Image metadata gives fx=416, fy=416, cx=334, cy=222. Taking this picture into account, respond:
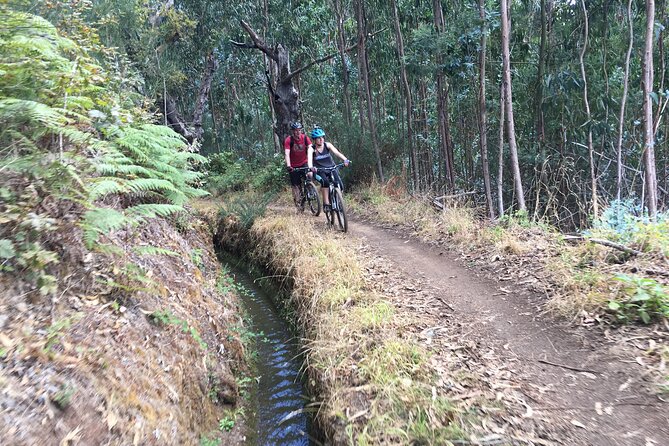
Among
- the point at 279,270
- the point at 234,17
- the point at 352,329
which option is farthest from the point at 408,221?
the point at 234,17

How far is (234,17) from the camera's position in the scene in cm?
1372

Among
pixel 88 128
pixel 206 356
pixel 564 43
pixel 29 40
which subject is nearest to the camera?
pixel 29 40

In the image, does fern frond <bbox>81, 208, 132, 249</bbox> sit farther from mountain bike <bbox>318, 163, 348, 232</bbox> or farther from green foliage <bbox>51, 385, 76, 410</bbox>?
mountain bike <bbox>318, 163, 348, 232</bbox>

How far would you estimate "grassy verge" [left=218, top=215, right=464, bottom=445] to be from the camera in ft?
8.21

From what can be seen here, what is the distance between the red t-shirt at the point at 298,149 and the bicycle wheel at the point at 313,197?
1.49 feet

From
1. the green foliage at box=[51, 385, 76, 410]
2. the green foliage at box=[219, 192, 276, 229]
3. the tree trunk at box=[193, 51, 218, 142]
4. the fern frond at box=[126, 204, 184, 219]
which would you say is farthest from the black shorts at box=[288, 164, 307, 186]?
the tree trunk at box=[193, 51, 218, 142]

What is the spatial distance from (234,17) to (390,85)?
19.0ft

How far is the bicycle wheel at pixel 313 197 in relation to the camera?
25.5ft

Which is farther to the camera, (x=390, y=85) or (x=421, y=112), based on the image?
(x=390, y=85)

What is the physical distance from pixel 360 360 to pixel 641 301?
7.21ft

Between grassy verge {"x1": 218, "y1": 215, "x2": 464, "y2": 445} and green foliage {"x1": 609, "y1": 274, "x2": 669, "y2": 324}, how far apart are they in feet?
5.05

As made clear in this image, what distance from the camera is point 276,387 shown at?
412cm

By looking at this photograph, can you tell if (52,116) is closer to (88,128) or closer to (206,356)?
(88,128)

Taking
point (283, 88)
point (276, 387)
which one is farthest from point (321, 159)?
point (283, 88)
